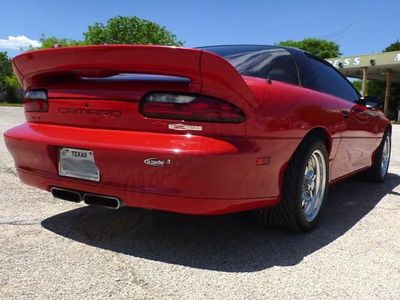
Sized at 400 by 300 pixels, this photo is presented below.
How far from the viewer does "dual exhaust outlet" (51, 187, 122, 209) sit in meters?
2.80

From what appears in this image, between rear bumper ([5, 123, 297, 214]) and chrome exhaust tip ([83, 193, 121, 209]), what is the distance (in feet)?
0.13

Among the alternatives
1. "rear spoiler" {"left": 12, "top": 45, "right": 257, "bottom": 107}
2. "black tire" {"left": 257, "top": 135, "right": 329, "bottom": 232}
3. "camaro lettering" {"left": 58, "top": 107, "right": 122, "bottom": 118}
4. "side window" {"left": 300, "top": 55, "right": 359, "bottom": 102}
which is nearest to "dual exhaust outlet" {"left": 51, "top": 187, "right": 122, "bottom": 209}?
"camaro lettering" {"left": 58, "top": 107, "right": 122, "bottom": 118}

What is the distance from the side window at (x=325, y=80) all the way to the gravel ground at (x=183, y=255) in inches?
42.5

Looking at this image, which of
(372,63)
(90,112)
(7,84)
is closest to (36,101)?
(90,112)

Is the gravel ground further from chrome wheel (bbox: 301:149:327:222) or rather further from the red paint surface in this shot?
the red paint surface

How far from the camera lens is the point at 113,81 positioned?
2.85m

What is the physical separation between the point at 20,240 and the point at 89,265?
24.6 inches

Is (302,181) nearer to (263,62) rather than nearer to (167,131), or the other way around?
(263,62)

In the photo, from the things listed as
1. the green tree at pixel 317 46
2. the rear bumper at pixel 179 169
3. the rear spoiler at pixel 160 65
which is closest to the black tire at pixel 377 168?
the rear bumper at pixel 179 169

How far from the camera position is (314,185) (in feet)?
11.8

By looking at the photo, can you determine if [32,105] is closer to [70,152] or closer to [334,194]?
[70,152]

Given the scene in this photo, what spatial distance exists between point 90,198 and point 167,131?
0.68 meters

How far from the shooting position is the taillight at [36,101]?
310cm

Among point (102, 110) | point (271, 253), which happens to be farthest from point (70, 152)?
point (271, 253)
